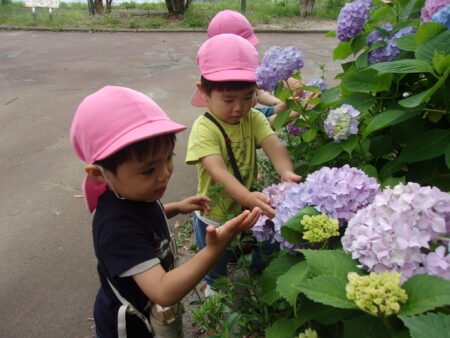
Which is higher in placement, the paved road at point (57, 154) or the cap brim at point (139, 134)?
the cap brim at point (139, 134)

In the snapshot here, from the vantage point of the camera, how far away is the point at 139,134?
136 cm

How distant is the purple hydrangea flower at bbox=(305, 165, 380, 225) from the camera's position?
3.59 feet

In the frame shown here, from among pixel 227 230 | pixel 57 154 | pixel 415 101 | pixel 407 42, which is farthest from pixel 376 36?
pixel 57 154

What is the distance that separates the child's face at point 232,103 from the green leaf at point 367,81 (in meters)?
0.61

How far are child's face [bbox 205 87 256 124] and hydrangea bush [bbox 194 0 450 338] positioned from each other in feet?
0.76

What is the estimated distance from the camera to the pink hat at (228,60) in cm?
202

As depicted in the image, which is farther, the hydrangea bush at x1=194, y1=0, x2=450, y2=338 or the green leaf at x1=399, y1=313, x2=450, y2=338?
the hydrangea bush at x1=194, y1=0, x2=450, y2=338

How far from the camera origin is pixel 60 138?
516 centimetres

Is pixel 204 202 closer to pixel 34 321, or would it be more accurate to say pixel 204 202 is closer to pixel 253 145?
pixel 253 145

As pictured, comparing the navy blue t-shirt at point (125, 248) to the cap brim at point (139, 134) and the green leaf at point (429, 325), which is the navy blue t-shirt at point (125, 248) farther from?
the green leaf at point (429, 325)

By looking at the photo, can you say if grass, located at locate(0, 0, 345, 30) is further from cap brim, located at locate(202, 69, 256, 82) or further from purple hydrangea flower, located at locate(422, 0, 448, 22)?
purple hydrangea flower, located at locate(422, 0, 448, 22)

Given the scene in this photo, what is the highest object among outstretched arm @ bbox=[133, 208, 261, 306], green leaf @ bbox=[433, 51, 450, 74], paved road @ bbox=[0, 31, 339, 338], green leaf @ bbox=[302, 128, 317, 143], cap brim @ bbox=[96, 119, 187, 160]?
green leaf @ bbox=[433, 51, 450, 74]

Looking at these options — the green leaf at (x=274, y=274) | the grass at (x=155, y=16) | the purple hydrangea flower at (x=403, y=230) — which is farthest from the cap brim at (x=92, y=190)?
the grass at (x=155, y=16)

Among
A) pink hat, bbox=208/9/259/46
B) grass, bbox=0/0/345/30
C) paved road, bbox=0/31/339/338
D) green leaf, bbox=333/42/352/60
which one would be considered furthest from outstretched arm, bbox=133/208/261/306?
grass, bbox=0/0/345/30
